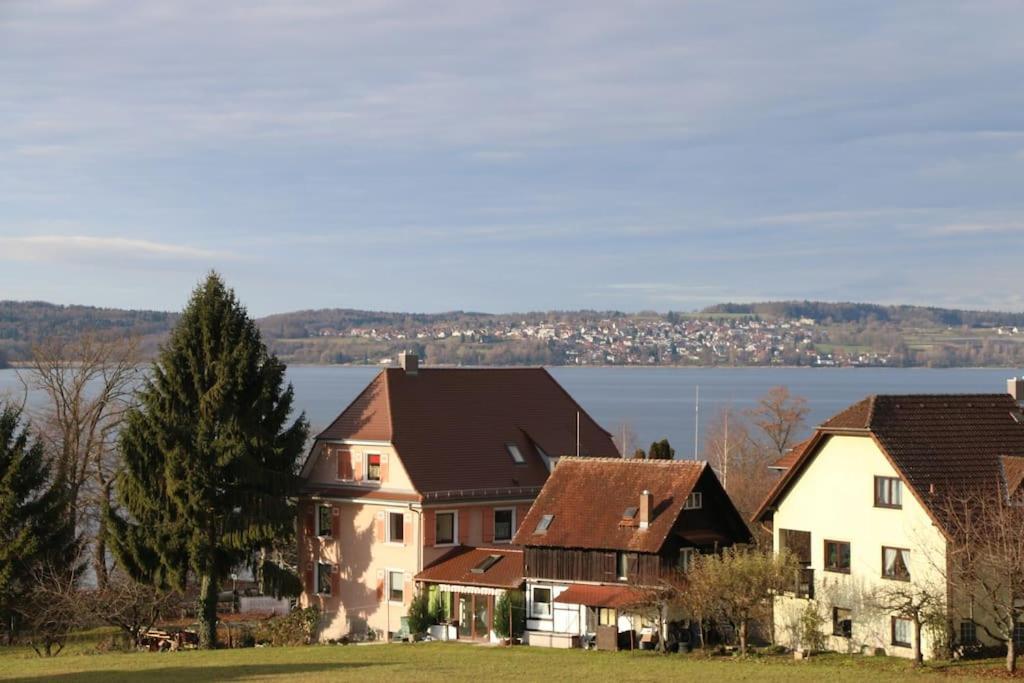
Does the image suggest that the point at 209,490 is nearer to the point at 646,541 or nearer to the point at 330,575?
the point at 330,575

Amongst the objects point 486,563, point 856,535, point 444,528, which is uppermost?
point 856,535

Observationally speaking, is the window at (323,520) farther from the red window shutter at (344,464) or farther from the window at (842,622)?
the window at (842,622)

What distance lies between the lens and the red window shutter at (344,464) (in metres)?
50.2

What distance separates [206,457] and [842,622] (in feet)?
68.9

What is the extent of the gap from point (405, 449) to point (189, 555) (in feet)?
27.0

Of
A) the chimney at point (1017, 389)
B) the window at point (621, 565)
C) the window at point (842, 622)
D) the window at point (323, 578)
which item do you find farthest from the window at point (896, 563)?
the window at point (323, 578)

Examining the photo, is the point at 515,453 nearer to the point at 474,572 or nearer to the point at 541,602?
the point at 474,572

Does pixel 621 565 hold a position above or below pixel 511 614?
above

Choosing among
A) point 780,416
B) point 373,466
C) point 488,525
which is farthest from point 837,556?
point 780,416

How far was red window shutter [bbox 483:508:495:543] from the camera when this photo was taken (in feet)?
162

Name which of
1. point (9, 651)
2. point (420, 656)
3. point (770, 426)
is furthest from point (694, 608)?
point (770, 426)

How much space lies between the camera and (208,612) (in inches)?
1802

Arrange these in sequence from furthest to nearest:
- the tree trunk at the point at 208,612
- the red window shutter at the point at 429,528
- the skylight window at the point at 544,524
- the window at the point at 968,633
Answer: the red window shutter at the point at 429,528, the tree trunk at the point at 208,612, the skylight window at the point at 544,524, the window at the point at 968,633

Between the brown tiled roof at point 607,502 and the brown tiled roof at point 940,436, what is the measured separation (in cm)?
448
